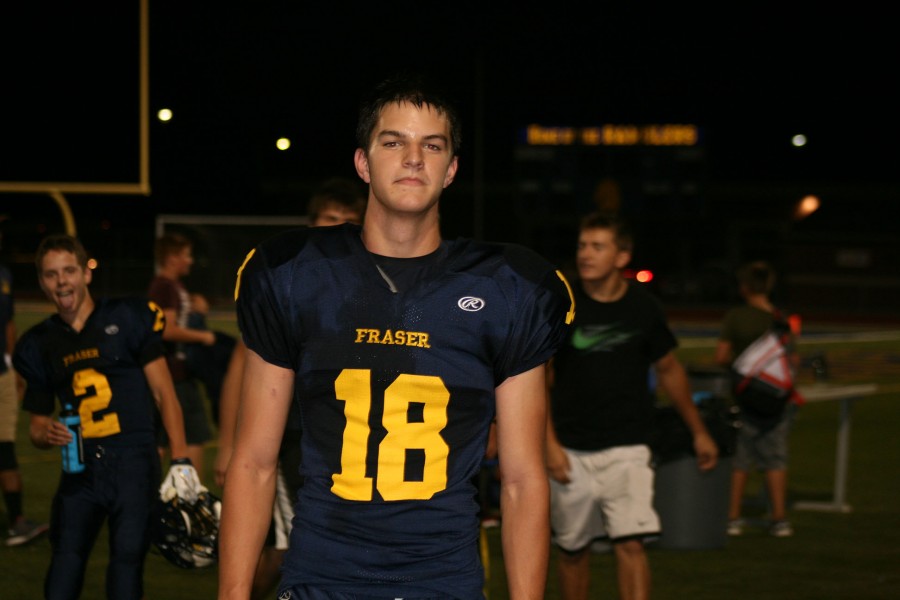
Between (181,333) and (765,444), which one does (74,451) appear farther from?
(765,444)

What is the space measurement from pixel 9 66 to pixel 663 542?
7.82m

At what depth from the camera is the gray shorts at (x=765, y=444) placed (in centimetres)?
871

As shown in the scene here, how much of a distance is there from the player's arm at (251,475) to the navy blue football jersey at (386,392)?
50 mm

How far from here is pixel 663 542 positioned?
26.4 ft

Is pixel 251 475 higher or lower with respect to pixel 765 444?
higher

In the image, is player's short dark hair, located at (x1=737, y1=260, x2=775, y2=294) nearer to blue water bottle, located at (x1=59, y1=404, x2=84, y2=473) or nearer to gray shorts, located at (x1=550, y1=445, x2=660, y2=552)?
gray shorts, located at (x1=550, y1=445, x2=660, y2=552)

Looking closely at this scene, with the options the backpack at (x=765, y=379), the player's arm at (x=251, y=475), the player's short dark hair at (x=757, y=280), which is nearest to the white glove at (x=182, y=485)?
the player's arm at (x=251, y=475)

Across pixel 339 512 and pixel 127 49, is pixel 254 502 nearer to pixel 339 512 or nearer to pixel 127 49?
pixel 339 512

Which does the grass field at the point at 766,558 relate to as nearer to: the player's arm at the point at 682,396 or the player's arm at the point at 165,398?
the player's arm at the point at 682,396

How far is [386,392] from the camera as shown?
2.71m

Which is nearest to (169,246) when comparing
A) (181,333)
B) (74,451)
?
(181,333)

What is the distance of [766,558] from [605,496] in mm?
2592

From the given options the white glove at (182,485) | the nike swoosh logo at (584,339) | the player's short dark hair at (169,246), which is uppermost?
the player's short dark hair at (169,246)

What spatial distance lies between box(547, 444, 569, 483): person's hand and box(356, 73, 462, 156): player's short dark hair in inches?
117
